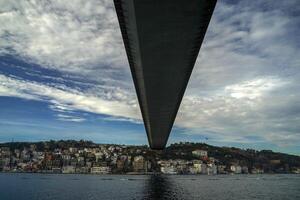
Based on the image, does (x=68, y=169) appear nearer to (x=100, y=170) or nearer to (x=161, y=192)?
(x=100, y=170)

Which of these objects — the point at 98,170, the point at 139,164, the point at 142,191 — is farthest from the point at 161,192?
the point at 139,164

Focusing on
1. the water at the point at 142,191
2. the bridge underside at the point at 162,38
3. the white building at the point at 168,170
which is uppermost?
the bridge underside at the point at 162,38

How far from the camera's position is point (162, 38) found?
47.2 ft

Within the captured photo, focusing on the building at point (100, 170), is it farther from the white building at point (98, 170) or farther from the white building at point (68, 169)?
the white building at point (68, 169)

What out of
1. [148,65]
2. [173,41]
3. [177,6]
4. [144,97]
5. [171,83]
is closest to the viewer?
[177,6]

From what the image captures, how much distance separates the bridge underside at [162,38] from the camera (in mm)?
11469

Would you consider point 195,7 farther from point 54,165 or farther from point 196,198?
point 54,165

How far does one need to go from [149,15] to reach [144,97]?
13.6 meters

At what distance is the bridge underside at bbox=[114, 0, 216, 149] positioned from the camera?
37.6 ft

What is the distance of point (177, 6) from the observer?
36.8ft

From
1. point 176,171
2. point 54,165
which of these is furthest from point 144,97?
point 54,165

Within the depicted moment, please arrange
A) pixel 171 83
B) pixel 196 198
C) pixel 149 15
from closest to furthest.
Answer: pixel 149 15 → pixel 171 83 → pixel 196 198

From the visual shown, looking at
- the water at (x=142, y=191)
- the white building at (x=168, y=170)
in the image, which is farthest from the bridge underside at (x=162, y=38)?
the white building at (x=168, y=170)

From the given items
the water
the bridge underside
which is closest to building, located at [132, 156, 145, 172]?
the water
